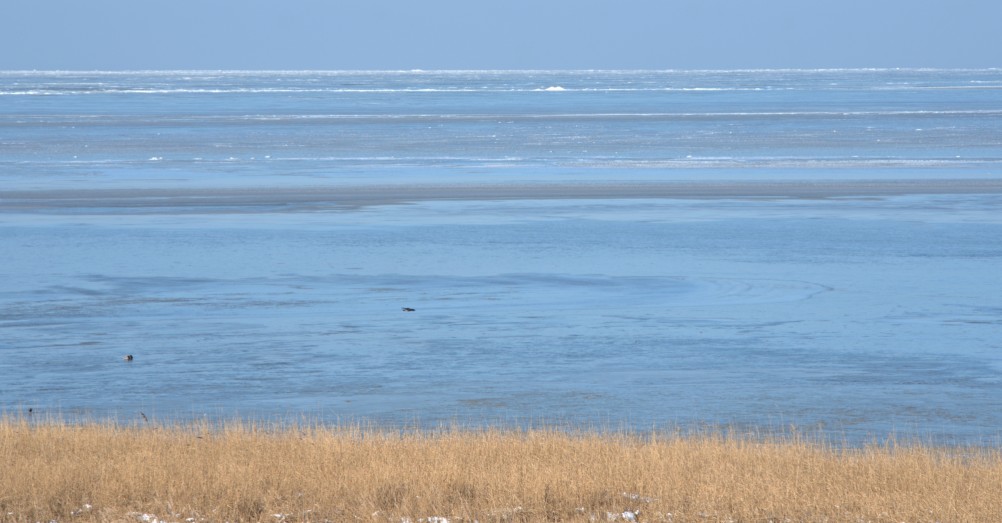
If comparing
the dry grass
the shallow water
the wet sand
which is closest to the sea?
the shallow water

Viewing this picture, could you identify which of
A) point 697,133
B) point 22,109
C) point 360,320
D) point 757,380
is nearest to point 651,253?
point 360,320

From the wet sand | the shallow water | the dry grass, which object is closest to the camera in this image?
the dry grass

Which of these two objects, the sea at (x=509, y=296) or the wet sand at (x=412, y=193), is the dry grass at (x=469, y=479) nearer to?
the sea at (x=509, y=296)

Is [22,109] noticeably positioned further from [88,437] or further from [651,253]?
[88,437]

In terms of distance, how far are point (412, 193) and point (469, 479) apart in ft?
65.6

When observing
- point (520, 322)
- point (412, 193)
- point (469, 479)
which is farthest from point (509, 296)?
point (412, 193)

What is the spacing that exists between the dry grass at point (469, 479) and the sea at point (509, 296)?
140 cm

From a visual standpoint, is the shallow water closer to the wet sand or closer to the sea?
the sea

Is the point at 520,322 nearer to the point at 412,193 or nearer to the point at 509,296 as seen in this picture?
the point at 509,296

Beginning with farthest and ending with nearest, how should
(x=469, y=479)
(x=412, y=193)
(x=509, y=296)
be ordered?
(x=412, y=193) < (x=509, y=296) < (x=469, y=479)

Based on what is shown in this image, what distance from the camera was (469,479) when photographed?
7961 millimetres

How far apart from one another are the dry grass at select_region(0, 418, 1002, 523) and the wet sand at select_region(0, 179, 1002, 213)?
1640 cm

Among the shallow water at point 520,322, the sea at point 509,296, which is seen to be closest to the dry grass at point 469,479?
the sea at point 509,296

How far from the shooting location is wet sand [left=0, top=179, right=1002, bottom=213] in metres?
25.7
